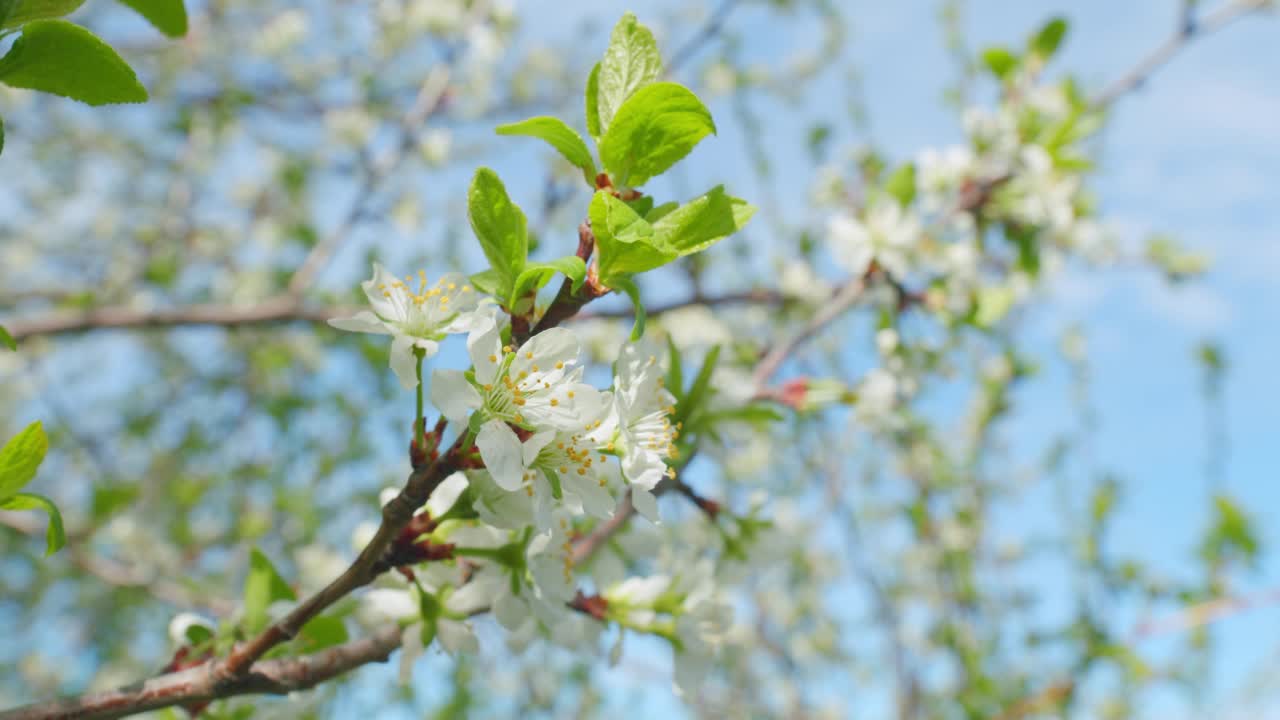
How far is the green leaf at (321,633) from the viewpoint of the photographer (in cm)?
114

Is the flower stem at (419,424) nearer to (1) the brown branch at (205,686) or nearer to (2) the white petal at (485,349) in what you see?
(2) the white petal at (485,349)

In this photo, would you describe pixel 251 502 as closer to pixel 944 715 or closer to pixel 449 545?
pixel 944 715

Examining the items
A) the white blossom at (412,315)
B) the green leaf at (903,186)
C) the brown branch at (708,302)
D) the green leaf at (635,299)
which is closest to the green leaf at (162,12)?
the white blossom at (412,315)

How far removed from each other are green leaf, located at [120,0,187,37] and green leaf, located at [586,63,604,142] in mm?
464

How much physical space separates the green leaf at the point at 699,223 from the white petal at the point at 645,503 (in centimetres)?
25

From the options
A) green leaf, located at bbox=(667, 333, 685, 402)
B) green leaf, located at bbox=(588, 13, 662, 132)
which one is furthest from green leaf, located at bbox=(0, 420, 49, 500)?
green leaf, located at bbox=(667, 333, 685, 402)

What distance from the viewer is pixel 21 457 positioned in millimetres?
883

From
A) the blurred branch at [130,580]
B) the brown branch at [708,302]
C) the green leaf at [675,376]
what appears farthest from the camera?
the blurred branch at [130,580]

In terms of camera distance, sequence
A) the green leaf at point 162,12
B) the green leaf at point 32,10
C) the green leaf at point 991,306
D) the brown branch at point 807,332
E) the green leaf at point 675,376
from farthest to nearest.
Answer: the green leaf at point 991,306
the brown branch at point 807,332
the green leaf at point 675,376
the green leaf at point 162,12
the green leaf at point 32,10

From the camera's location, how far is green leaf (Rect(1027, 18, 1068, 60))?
8.23 feet

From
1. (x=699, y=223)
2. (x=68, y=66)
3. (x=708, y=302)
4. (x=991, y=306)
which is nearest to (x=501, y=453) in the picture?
(x=699, y=223)

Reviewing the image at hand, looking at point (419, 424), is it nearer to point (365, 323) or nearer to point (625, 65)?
point (365, 323)

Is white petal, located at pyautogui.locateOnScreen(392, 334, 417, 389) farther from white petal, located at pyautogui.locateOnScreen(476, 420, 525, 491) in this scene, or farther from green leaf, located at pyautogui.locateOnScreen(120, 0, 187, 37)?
green leaf, located at pyautogui.locateOnScreen(120, 0, 187, 37)

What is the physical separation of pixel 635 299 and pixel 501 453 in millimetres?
197
